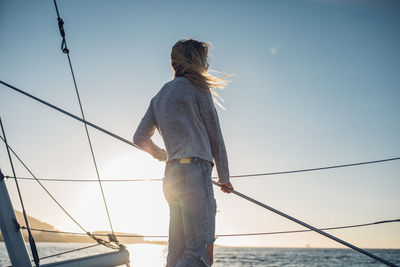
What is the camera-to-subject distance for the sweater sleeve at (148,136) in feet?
7.07

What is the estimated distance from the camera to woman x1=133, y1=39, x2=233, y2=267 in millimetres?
1716

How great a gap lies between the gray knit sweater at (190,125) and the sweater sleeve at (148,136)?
6.7 inches

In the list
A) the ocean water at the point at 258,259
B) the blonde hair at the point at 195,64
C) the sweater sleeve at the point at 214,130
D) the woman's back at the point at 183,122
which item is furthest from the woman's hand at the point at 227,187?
the ocean water at the point at 258,259

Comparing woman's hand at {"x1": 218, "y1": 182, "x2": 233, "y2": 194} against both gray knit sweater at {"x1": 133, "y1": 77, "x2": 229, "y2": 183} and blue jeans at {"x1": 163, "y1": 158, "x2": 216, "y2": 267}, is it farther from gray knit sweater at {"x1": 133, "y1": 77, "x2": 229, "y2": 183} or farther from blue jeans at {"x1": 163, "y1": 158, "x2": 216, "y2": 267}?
blue jeans at {"x1": 163, "y1": 158, "x2": 216, "y2": 267}

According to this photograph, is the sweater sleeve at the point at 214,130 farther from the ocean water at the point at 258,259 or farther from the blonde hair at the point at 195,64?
the ocean water at the point at 258,259

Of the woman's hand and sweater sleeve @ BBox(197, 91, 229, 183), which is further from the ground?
sweater sleeve @ BBox(197, 91, 229, 183)

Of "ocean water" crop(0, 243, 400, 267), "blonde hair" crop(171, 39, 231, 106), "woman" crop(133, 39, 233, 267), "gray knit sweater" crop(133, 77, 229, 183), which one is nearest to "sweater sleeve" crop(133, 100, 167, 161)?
"woman" crop(133, 39, 233, 267)

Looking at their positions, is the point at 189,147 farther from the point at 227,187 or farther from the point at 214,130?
the point at 227,187

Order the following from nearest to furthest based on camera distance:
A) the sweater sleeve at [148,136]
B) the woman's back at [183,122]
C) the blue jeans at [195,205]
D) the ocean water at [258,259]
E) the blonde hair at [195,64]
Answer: the blue jeans at [195,205]
the woman's back at [183,122]
the blonde hair at [195,64]
the sweater sleeve at [148,136]
the ocean water at [258,259]

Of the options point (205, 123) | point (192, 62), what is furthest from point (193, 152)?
point (192, 62)

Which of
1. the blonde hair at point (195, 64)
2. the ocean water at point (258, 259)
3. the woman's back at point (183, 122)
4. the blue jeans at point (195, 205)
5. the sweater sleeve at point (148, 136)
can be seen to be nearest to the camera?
the blue jeans at point (195, 205)

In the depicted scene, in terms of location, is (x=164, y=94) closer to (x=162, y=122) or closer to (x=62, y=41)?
(x=162, y=122)

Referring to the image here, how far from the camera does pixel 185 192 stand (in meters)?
1.73

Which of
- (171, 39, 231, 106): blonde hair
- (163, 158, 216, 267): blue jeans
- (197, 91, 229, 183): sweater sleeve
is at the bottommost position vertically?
(163, 158, 216, 267): blue jeans
